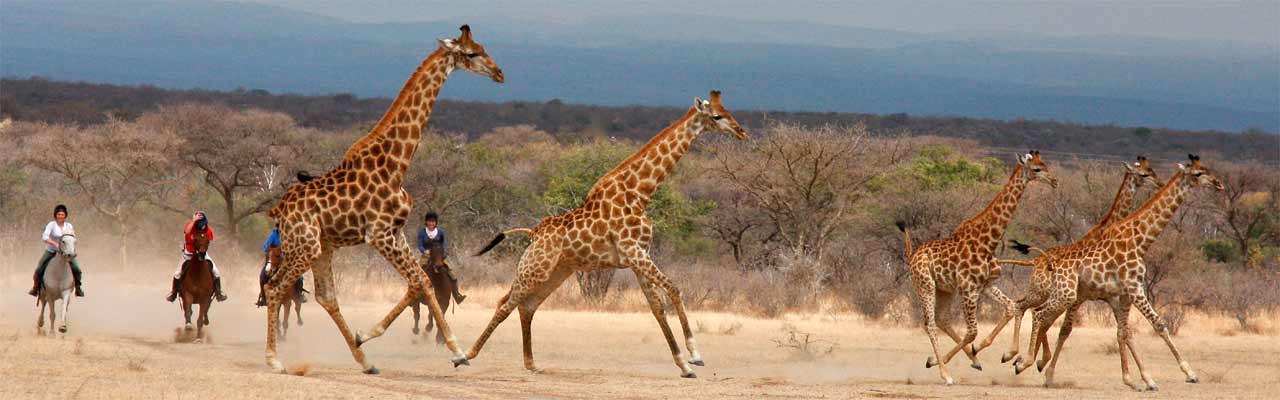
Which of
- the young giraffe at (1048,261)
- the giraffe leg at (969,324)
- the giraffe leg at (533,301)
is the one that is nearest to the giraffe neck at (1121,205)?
the young giraffe at (1048,261)

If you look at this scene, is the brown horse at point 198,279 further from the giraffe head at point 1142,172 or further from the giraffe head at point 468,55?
the giraffe head at point 1142,172

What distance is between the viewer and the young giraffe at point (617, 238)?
15.8m

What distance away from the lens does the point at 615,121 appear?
93625 mm

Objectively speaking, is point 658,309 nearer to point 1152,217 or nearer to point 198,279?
point 1152,217

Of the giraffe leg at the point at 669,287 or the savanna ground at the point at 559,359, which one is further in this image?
the giraffe leg at the point at 669,287

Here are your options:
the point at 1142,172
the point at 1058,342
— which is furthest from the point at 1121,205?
the point at 1058,342

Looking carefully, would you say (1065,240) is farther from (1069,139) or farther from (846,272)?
(1069,139)

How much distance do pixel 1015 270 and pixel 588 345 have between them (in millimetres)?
10395

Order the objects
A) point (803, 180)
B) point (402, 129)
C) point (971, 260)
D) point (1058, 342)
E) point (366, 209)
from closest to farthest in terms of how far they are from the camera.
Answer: point (366, 209) < point (402, 129) < point (1058, 342) < point (971, 260) < point (803, 180)

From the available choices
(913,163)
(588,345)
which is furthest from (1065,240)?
(588,345)

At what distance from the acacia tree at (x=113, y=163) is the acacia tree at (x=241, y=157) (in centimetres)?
54

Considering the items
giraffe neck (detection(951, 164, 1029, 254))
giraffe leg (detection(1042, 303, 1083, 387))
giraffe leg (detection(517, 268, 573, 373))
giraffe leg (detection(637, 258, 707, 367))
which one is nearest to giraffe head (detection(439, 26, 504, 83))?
giraffe leg (detection(517, 268, 573, 373))

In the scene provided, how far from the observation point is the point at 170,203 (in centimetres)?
3709

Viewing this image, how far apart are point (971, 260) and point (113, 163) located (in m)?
22.7
